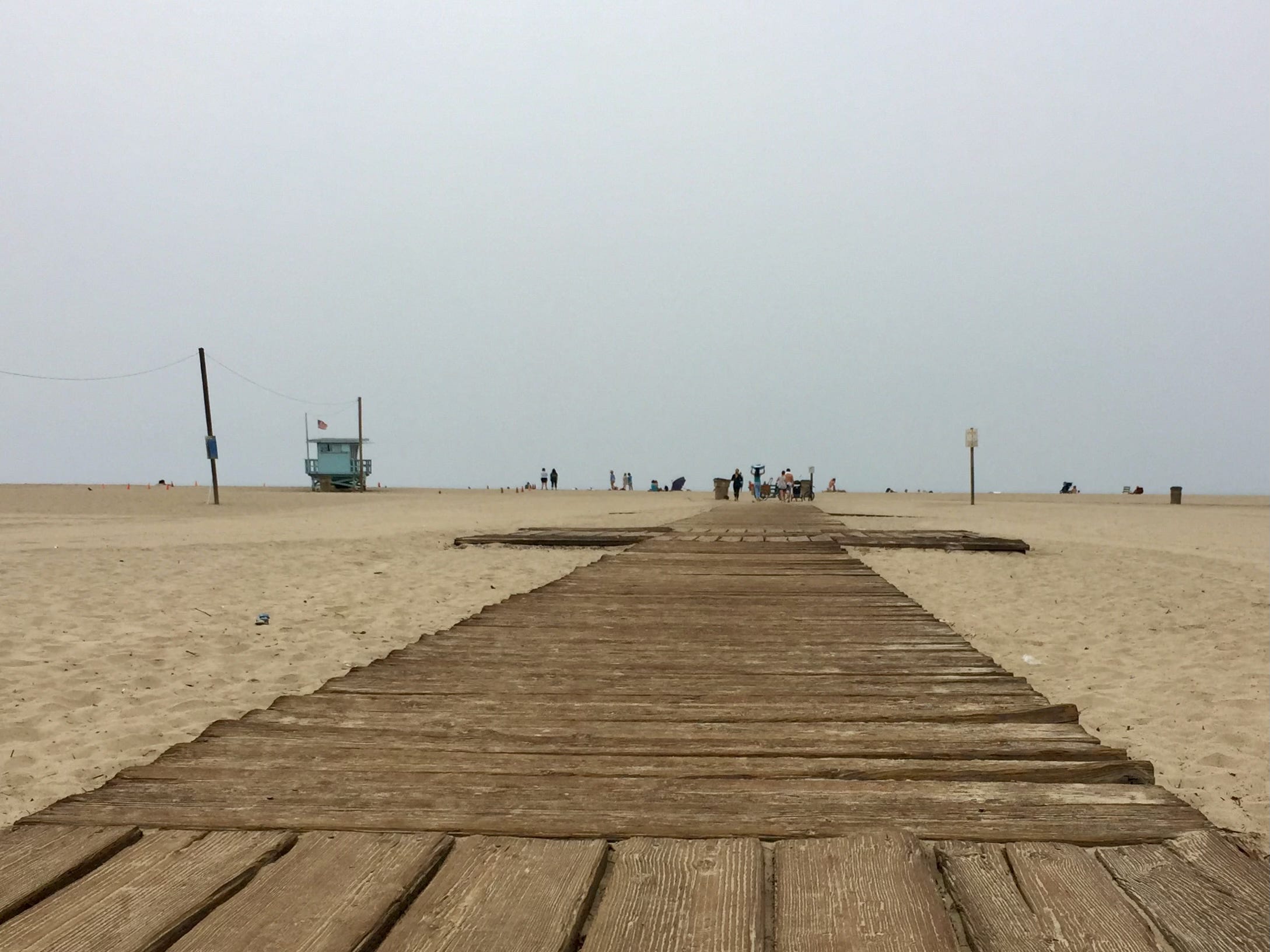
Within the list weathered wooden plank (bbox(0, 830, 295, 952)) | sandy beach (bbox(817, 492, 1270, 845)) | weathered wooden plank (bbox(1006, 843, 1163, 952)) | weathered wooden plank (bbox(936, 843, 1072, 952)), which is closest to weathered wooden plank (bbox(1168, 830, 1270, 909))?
weathered wooden plank (bbox(1006, 843, 1163, 952))

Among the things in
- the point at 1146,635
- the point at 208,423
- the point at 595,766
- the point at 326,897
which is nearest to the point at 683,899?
the point at 326,897

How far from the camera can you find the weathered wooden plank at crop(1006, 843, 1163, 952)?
5.07 feet

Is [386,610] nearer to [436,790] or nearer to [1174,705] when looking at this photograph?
[436,790]

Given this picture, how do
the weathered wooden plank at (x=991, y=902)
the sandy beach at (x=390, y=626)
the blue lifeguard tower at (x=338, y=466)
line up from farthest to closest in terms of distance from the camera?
the blue lifeguard tower at (x=338, y=466) < the sandy beach at (x=390, y=626) < the weathered wooden plank at (x=991, y=902)

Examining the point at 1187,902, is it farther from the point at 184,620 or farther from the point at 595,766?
the point at 184,620

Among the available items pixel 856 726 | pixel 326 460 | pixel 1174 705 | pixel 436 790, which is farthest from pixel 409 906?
pixel 326 460

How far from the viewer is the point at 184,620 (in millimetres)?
6871

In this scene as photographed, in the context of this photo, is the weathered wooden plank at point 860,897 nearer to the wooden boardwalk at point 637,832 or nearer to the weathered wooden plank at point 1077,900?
the wooden boardwalk at point 637,832

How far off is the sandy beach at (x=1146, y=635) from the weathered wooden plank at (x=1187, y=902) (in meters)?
1.50

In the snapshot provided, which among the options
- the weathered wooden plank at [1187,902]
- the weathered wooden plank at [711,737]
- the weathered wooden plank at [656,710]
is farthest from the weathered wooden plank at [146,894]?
the weathered wooden plank at [1187,902]

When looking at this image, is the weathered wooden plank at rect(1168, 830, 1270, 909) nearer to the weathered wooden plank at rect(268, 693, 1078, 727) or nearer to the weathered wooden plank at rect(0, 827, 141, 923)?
the weathered wooden plank at rect(268, 693, 1078, 727)

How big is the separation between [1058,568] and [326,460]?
152ft

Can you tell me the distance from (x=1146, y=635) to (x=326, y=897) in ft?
22.0

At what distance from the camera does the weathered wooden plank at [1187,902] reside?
1.54m
